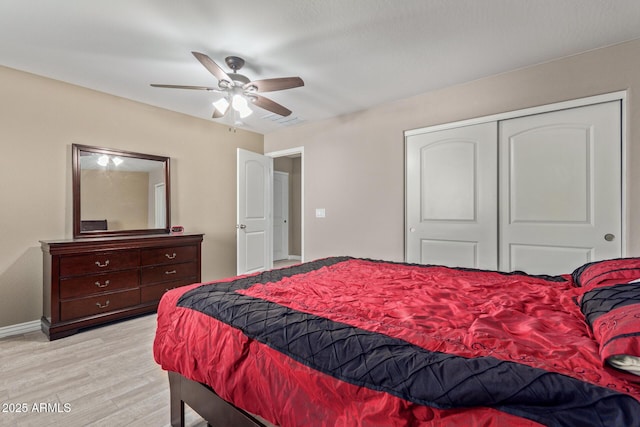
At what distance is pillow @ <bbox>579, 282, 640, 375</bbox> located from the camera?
729 millimetres

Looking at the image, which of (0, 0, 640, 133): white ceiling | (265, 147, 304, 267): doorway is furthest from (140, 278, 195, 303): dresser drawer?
(265, 147, 304, 267): doorway

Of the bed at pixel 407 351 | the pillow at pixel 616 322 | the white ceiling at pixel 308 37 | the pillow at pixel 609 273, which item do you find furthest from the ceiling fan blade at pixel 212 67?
the pillow at pixel 609 273

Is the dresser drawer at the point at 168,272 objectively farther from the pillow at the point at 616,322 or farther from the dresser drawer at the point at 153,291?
the pillow at the point at 616,322

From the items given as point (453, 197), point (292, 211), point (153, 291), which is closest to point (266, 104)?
point (453, 197)

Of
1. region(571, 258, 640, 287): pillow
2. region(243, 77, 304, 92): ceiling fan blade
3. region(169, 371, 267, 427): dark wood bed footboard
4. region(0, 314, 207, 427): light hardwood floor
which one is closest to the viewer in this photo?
region(169, 371, 267, 427): dark wood bed footboard

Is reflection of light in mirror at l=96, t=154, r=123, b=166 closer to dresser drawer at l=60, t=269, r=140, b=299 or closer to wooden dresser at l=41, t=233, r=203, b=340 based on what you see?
wooden dresser at l=41, t=233, r=203, b=340

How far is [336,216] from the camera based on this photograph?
426 centimetres

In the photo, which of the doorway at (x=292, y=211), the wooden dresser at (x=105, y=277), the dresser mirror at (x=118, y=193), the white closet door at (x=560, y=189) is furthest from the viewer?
the doorway at (x=292, y=211)

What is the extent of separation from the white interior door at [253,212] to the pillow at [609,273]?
366 centimetres

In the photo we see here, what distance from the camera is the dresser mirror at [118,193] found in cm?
326

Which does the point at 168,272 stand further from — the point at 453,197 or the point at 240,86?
the point at 453,197

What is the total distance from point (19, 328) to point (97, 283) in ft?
2.49

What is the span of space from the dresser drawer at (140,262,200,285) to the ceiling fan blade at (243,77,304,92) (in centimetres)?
220

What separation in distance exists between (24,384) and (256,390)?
2.00m
